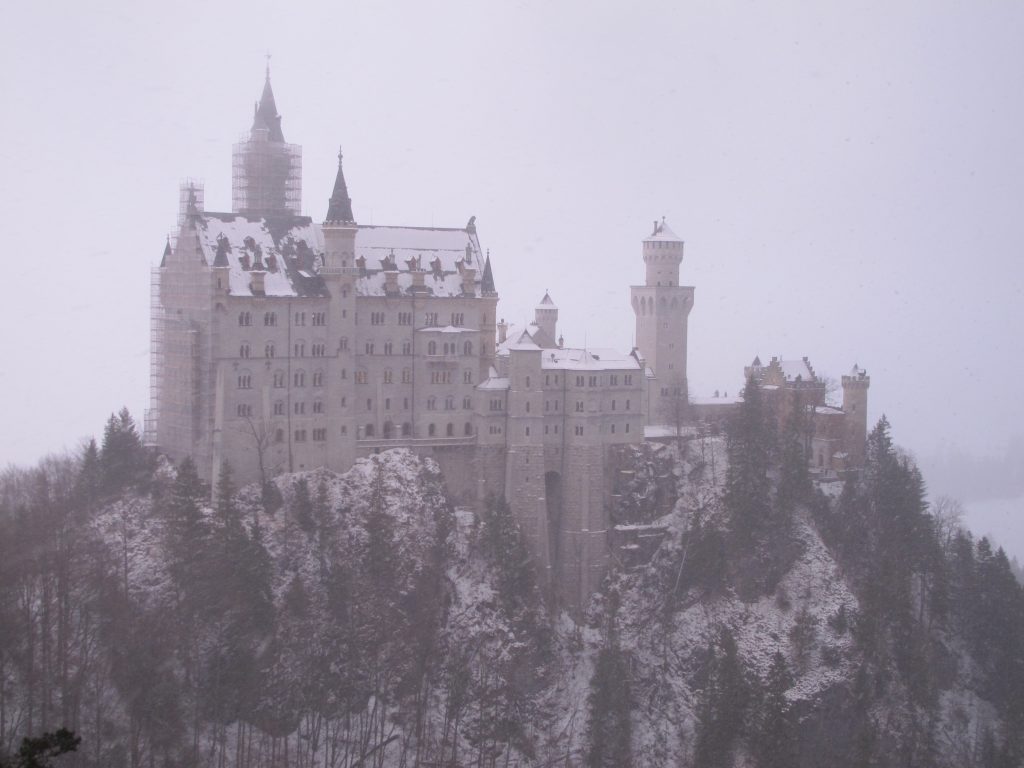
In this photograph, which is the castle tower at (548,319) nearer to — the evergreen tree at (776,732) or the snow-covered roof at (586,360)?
the snow-covered roof at (586,360)

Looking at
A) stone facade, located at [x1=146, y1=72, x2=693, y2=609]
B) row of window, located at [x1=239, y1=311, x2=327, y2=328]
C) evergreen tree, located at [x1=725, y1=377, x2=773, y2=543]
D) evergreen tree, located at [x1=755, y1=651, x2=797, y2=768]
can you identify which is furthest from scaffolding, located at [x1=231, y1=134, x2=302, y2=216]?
evergreen tree, located at [x1=755, y1=651, x2=797, y2=768]

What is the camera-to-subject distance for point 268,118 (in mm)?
81250

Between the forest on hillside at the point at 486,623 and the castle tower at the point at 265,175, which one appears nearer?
the forest on hillside at the point at 486,623

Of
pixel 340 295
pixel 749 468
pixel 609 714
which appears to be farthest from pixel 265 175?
pixel 609 714

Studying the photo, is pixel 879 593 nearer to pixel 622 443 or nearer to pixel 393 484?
pixel 622 443

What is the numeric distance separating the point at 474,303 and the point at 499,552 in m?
14.8

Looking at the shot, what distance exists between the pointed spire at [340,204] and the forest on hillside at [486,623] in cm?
1320

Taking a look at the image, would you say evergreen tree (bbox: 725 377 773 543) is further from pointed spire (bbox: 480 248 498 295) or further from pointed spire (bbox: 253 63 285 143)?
pointed spire (bbox: 253 63 285 143)

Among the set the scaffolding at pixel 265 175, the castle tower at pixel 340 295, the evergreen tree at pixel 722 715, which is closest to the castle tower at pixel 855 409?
the evergreen tree at pixel 722 715

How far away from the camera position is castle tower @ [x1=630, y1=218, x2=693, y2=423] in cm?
8381

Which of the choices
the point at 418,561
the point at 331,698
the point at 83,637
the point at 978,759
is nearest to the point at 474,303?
the point at 418,561

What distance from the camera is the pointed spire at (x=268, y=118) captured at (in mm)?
80500

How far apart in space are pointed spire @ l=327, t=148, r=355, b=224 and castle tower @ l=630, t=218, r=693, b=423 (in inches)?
899

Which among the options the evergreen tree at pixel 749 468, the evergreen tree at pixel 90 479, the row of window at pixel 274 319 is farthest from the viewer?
the evergreen tree at pixel 749 468
